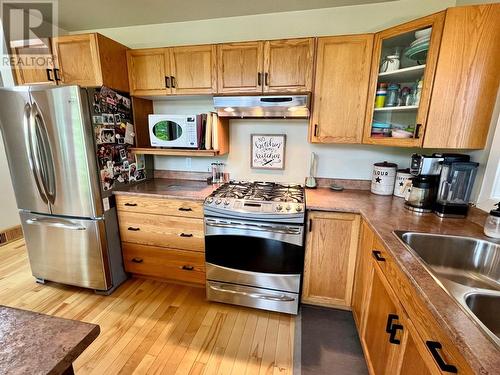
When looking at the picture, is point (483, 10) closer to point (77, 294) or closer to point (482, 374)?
point (482, 374)

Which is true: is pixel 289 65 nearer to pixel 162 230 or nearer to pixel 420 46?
pixel 420 46

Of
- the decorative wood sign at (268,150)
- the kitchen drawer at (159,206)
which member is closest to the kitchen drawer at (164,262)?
the kitchen drawer at (159,206)

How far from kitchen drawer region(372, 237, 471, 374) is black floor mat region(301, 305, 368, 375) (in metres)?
0.77

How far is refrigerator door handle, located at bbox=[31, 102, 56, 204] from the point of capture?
5.93 ft

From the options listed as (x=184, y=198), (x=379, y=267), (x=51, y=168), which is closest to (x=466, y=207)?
(x=379, y=267)

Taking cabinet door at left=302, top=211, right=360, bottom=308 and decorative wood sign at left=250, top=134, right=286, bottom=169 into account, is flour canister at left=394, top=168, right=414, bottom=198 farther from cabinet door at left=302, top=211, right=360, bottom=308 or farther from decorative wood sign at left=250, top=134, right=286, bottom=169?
decorative wood sign at left=250, top=134, right=286, bottom=169

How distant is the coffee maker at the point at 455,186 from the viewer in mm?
1513

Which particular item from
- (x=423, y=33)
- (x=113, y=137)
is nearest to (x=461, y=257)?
(x=423, y=33)

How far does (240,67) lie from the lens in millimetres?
1973

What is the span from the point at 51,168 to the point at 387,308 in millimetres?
2505

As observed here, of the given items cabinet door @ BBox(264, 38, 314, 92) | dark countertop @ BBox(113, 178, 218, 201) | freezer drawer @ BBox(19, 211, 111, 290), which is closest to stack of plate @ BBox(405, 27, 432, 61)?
cabinet door @ BBox(264, 38, 314, 92)

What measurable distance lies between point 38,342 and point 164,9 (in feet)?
8.06

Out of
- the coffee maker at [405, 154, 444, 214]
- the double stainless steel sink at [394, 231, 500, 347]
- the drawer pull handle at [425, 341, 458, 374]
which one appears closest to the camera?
the drawer pull handle at [425, 341, 458, 374]

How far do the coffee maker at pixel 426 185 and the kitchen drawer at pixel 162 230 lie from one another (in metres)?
1.63
